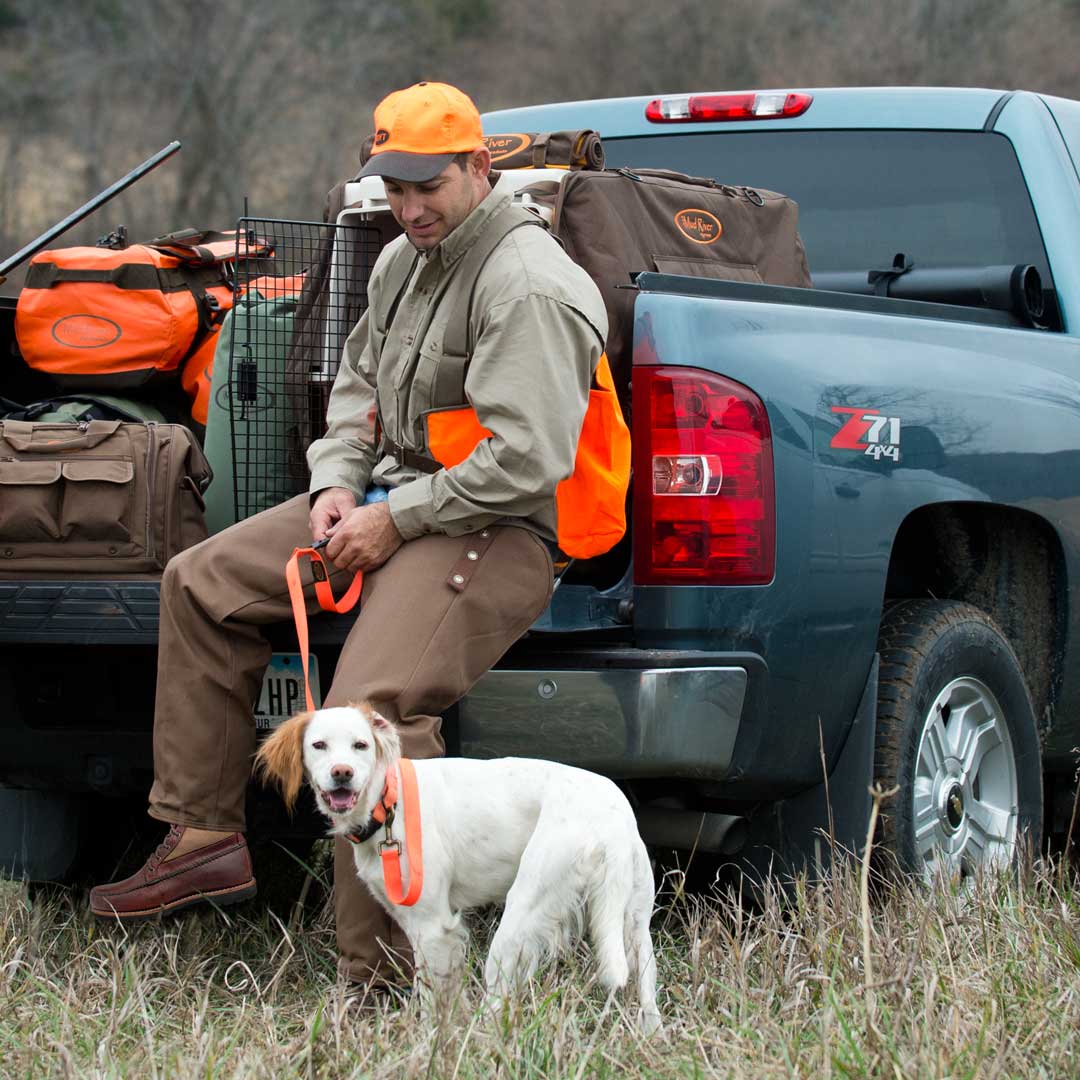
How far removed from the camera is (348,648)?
3.46 m

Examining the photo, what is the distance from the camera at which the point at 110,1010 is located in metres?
3.15

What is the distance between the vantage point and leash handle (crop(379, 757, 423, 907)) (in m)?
3.26

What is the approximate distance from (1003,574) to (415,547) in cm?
163

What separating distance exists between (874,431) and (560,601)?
0.73 metres

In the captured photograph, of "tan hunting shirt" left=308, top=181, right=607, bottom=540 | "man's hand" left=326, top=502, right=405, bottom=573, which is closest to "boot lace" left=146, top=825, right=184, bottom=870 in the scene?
"man's hand" left=326, top=502, right=405, bottom=573

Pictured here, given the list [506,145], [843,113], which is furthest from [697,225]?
[843,113]

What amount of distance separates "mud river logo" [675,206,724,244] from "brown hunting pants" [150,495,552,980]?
0.93 metres

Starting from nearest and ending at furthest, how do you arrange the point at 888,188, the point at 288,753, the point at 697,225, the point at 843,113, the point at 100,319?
the point at 288,753 → the point at 697,225 → the point at 100,319 → the point at 888,188 → the point at 843,113

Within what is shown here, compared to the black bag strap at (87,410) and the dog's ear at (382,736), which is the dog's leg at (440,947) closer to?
the dog's ear at (382,736)

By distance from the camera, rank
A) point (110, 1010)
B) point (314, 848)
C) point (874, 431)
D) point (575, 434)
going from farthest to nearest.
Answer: point (314, 848), point (874, 431), point (575, 434), point (110, 1010)

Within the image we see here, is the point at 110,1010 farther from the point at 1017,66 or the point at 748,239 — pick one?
the point at 1017,66

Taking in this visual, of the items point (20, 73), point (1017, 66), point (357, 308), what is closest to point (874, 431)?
point (357, 308)

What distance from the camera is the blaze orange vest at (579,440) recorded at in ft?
Result: 11.3

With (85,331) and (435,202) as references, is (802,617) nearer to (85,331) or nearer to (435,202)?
(435,202)
